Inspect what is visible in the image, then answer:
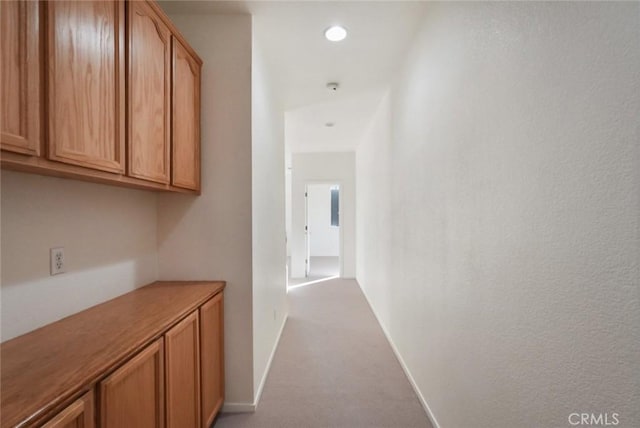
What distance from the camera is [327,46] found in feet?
7.62

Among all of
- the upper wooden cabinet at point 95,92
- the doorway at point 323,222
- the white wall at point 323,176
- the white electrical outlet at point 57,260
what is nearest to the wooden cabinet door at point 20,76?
the upper wooden cabinet at point 95,92

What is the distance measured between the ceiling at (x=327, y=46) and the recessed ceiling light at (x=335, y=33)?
4 centimetres

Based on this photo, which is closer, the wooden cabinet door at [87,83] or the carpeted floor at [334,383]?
the wooden cabinet door at [87,83]

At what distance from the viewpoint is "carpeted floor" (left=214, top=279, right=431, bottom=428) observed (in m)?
1.94

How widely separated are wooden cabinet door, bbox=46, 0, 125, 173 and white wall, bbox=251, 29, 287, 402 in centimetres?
92

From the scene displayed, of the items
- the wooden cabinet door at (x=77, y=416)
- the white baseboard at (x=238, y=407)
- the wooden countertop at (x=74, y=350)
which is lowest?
Answer: the white baseboard at (x=238, y=407)

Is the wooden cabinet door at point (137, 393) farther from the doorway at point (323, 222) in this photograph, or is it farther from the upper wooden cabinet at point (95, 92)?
the doorway at point (323, 222)

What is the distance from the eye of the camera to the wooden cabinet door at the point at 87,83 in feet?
3.07

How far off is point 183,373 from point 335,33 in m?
2.37

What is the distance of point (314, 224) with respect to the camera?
32.7 feet

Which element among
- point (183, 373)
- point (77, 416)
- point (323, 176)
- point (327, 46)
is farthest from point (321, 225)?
point (77, 416)

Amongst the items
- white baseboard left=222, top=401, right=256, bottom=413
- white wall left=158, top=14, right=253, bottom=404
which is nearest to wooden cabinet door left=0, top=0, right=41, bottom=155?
white wall left=158, top=14, right=253, bottom=404

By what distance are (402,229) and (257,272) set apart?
1.31 m

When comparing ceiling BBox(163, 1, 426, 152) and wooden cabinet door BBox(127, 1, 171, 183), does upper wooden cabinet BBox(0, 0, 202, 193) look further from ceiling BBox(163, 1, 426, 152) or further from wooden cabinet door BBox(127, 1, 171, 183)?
ceiling BBox(163, 1, 426, 152)
